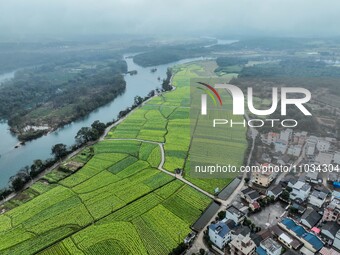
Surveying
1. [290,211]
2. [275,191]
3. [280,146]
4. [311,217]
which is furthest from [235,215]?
[280,146]

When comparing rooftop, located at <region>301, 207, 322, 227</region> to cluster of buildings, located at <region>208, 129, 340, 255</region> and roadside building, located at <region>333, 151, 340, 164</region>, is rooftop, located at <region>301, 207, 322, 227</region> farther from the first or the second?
roadside building, located at <region>333, 151, 340, 164</region>

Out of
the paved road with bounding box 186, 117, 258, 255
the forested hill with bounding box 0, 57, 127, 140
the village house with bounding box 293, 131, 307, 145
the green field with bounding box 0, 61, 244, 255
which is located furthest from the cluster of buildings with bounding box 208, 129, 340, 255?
the forested hill with bounding box 0, 57, 127, 140

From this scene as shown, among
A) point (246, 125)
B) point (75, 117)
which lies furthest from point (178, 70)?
point (246, 125)

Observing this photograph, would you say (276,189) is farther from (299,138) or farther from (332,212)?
(299,138)

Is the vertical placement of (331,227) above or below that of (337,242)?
above

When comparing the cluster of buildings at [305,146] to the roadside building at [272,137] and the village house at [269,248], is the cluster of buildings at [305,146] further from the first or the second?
the village house at [269,248]

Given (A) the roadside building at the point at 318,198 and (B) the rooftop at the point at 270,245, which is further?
(A) the roadside building at the point at 318,198

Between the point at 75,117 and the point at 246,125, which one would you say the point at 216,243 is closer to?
the point at 246,125

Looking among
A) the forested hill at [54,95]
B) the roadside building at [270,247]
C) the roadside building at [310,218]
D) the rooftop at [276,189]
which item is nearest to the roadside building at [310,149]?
the rooftop at [276,189]
